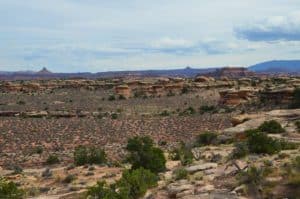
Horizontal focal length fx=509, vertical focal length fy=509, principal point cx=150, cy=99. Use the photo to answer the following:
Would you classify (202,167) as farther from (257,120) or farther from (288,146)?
(257,120)

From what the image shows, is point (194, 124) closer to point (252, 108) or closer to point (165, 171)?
point (252, 108)

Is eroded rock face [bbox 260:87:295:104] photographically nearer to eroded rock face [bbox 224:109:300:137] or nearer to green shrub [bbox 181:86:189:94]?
eroded rock face [bbox 224:109:300:137]

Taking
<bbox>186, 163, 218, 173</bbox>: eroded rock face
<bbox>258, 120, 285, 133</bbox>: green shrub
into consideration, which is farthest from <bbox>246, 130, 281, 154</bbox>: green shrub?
<bbox>258, 120, 285, 133</bbox>: green shrub

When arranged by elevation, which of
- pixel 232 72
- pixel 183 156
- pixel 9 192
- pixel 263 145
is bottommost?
pixel 232 72

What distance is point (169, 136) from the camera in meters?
30.0

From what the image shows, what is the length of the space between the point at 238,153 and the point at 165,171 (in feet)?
7.39

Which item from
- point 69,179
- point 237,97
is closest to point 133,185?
point 69,179

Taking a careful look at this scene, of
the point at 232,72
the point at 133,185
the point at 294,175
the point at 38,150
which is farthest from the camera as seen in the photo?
the point at 232,72

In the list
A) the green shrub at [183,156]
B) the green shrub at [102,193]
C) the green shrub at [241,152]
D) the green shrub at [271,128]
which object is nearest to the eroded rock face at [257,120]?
the green shrub at [271,128]

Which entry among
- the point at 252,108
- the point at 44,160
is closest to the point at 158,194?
the point at 44,160

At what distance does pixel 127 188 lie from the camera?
10.9m

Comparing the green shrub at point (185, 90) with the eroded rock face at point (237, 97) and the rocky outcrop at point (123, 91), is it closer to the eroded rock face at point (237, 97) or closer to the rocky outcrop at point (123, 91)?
the rocky outcrop at point (123, 91)

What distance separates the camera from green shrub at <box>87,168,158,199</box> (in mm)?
10562

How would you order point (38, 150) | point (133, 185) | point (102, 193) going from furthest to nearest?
point (38, 150), point (133, 185), point (102, 193)
